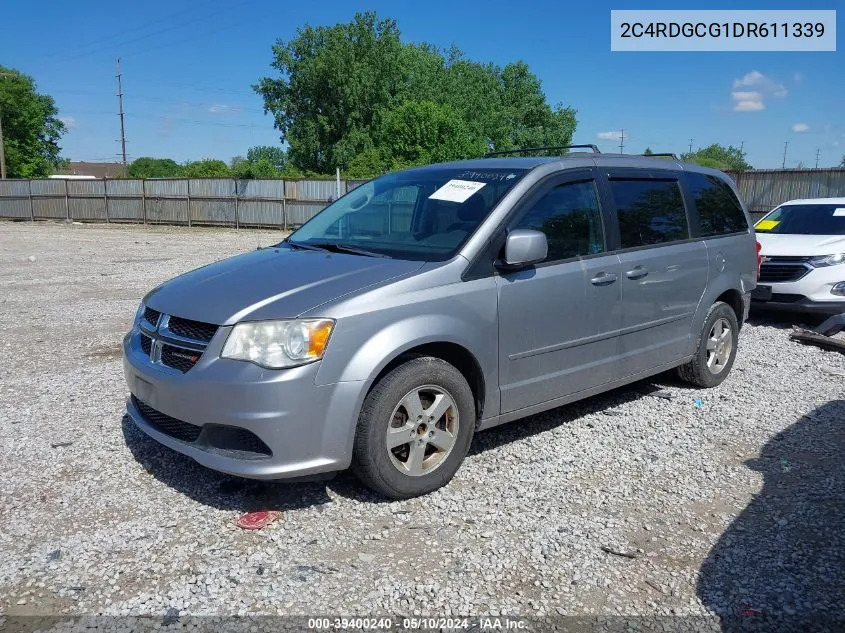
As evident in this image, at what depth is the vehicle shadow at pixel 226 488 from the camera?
3.76m

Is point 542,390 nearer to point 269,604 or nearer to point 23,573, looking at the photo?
point 269,604

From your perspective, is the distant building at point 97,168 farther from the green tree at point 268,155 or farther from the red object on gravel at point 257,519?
the red object on gravel at point 257,519

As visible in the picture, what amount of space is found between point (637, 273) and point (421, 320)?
1961mm

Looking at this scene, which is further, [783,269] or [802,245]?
[802,245]

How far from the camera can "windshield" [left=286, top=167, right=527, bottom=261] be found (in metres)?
4.14

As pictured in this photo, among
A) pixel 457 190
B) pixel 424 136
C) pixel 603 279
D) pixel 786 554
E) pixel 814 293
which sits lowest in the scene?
pixel 786 554

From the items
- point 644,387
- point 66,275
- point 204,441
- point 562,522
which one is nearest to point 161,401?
point 204,441

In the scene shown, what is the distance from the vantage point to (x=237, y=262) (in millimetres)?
4395

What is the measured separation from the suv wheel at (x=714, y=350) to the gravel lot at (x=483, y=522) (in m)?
0.19

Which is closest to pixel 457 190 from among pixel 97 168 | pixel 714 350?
pixel 714 350

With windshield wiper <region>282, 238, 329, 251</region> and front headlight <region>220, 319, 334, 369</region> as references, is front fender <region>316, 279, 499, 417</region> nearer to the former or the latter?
front headlight <region>220, 319, 334, 369</region>

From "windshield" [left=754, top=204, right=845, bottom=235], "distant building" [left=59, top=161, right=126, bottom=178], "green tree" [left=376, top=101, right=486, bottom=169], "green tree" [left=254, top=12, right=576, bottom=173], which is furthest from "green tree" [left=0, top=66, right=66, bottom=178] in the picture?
"windshield" [left=754, top=204, right=845, bottom=235]

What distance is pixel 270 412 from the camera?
3.29m

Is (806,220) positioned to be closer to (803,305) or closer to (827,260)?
(827,260)
